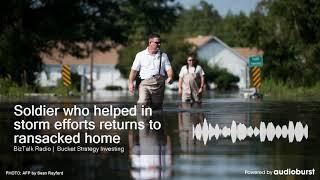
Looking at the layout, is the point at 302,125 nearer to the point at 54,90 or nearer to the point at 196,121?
the point at 196,121

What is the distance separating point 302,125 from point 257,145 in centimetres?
382

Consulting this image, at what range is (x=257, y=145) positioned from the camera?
1105 centimetres

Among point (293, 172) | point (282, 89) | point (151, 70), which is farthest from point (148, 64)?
point (282, 89)

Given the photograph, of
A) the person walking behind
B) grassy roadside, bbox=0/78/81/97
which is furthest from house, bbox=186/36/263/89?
the person walking behind

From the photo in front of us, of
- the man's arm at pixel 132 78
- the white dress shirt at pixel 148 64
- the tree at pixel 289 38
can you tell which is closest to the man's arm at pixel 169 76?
the white dress shirt at pixel 148 64

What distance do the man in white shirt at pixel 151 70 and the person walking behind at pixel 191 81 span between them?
692 cm

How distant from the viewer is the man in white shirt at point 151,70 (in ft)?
57.0

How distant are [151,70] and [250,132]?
4.85 meters

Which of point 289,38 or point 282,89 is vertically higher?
point 289,38

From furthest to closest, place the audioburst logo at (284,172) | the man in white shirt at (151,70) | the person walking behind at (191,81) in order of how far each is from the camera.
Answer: the person walking behind at (191,81)
the man in white shirt at (151,70)
the audioburst logo at (284,172)

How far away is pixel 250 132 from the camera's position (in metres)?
13.1

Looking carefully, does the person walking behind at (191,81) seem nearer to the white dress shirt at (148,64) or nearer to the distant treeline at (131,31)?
the white dress shirt at (148,64)

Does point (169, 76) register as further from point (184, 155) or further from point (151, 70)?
point (184, 155)

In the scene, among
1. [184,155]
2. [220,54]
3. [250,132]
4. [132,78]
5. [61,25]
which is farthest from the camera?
[220,54]
